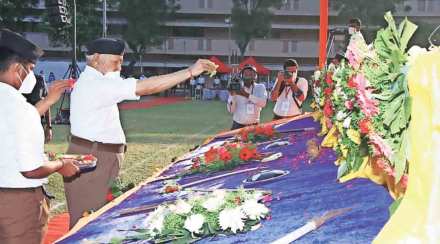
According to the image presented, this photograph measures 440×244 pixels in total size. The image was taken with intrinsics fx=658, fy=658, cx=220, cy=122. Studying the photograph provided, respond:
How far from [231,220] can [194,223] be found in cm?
17

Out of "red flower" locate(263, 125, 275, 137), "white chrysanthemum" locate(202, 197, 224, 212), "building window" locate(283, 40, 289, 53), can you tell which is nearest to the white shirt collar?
"white chrysanthemum" locate(202, 197, 224, 212)

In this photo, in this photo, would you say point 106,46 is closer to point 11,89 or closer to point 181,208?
point 11,89

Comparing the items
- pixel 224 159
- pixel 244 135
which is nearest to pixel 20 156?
pixel 224 159

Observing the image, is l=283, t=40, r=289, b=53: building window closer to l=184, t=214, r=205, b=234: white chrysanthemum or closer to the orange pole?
the orange pole

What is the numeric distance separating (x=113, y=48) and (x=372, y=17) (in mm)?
31061

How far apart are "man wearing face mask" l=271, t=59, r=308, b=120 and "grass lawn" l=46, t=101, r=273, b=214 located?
1.63 meters

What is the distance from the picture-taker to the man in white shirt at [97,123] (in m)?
3.85

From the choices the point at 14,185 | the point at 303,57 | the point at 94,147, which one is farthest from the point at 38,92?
the point at 303,57

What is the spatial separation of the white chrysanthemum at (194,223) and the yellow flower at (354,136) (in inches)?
30.5

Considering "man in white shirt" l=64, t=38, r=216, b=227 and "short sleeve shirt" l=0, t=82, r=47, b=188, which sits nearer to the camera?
"short sleeve shirt" l=0, t=82, r=47, b=188

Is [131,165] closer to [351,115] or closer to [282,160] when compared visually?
[282,160]

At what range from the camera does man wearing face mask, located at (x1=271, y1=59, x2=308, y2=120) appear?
24.3ft

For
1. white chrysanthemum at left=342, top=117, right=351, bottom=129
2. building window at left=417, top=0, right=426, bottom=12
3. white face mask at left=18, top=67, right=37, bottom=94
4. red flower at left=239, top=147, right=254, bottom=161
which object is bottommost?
red flower at left=239, top=147, right=254, bottom=161

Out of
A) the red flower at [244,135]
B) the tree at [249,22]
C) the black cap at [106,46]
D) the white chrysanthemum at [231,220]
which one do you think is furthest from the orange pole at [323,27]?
the tree at [249,22]
